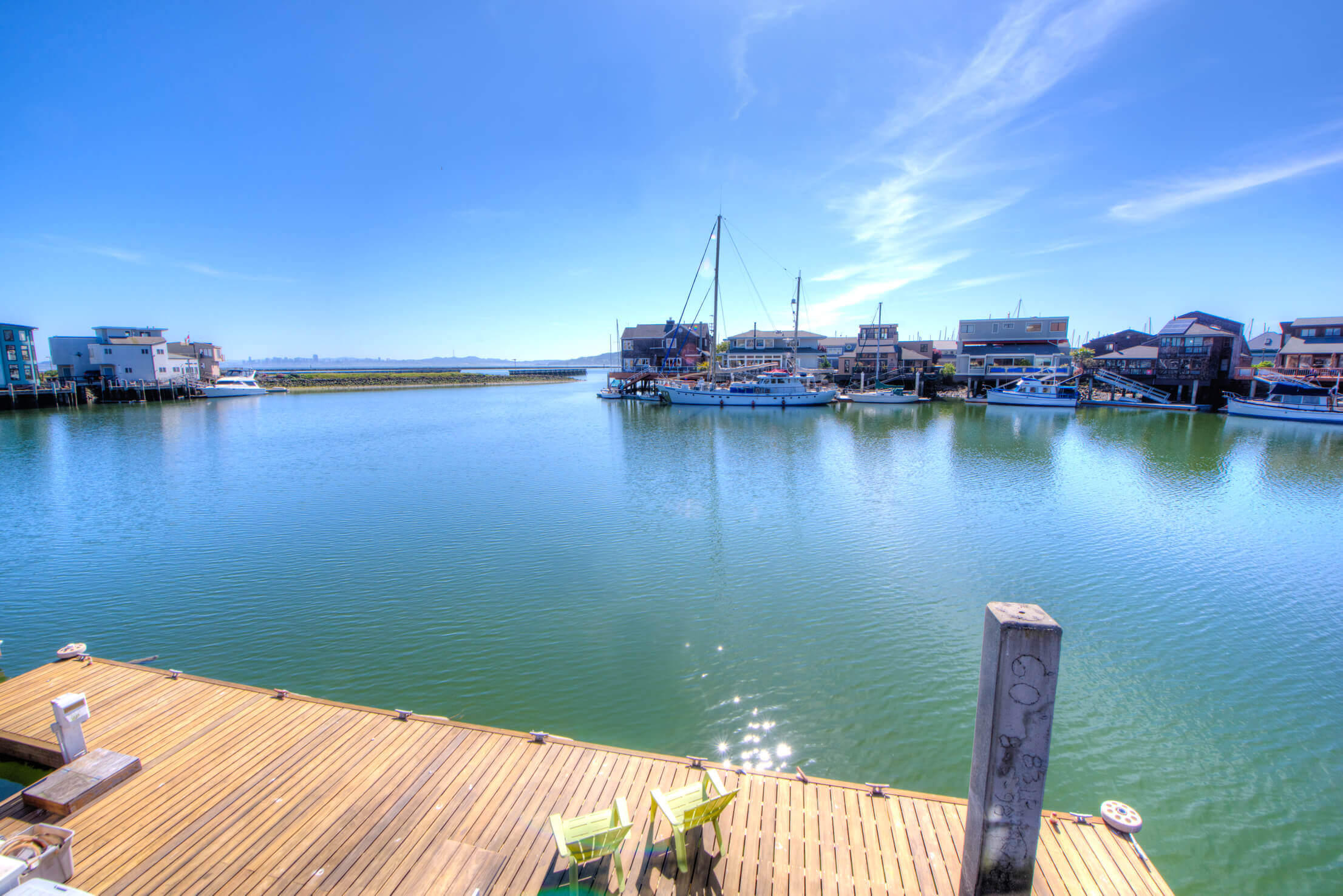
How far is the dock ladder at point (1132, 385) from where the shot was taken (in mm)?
57844

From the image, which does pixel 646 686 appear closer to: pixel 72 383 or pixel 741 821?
pixel 741 821

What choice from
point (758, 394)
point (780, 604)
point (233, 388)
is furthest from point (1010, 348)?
point (233, 388)

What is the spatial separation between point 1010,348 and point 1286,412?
99.0 ft

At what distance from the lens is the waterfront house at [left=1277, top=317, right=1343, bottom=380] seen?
179 ft

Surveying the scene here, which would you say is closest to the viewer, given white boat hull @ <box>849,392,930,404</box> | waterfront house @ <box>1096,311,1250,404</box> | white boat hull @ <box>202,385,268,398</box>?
waterfront house @ <box>1096,311,1250,404</box>

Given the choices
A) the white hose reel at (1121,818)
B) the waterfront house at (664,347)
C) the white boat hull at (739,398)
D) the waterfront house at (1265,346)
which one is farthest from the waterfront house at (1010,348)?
the white hose reel at (1121,818)

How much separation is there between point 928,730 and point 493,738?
631 centimetres

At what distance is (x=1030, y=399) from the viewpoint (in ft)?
193

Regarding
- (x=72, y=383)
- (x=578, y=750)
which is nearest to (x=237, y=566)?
(x=578, y=750)

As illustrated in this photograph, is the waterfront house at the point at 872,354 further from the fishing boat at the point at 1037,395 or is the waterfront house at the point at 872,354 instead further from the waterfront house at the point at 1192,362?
the waterfront house at the point at 1192,362

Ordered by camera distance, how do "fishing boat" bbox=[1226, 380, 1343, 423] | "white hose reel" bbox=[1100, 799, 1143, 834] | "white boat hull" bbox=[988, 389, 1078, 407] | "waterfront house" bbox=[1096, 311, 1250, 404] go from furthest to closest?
"white boat hull" bbox=[988, 389, 1078, 407], "waterfront house" bbox=[1096, 311, 1250, 404], "fishing boat" bbox=[1226, 380, 1343, 423], "white hose reel" bbox=[1100, 799, 1143, 834]

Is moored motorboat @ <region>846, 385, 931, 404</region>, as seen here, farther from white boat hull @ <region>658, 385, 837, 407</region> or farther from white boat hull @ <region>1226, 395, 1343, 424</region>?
white boat hull @ <region>1226, 395, 1343, 424</region>

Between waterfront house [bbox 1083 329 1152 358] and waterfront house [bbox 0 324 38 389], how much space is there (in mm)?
140267

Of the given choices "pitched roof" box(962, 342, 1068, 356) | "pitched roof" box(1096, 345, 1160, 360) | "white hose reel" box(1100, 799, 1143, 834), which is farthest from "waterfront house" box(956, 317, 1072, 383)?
"white hose reel" box(1100, 799, 1143, 834)
